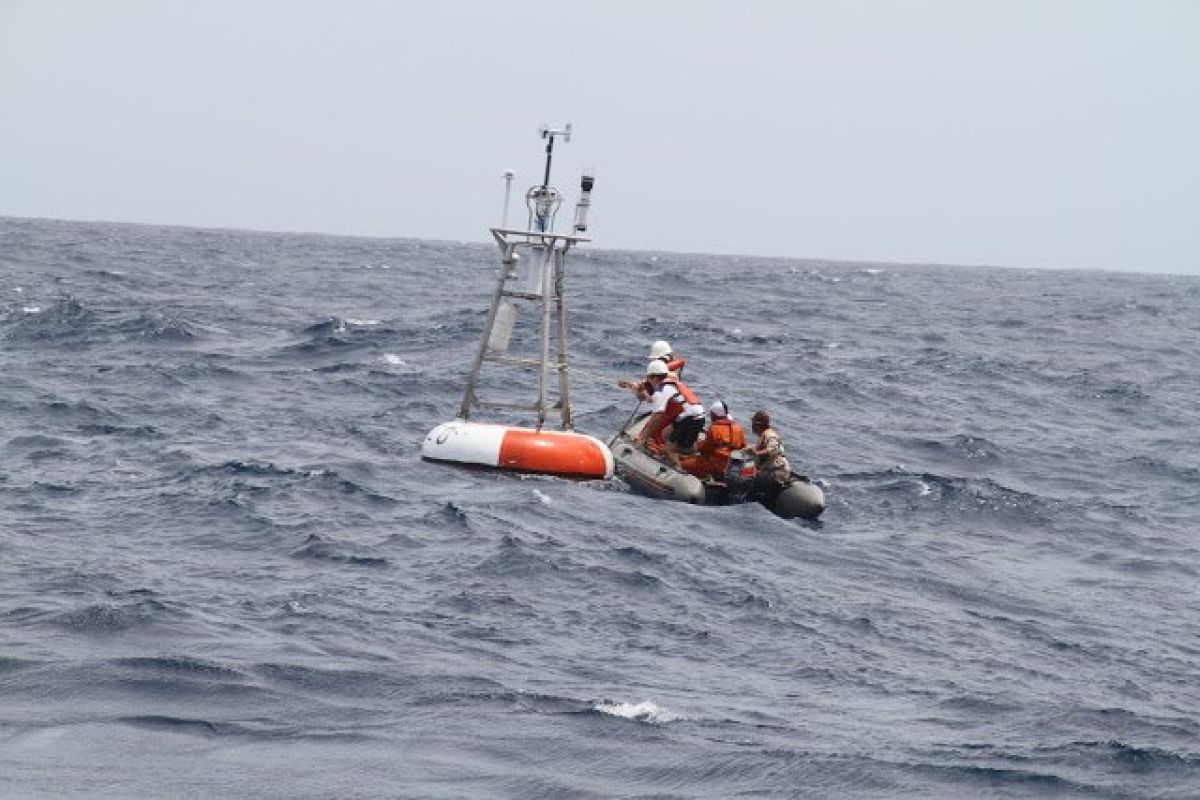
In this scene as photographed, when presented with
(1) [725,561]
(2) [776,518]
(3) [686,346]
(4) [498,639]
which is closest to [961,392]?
(3) [686,346]

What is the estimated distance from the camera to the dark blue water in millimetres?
10383

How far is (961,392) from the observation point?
3478 centimetres

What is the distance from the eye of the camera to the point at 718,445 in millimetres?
20344

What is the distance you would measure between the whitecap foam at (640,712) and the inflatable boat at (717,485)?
27.3 ft

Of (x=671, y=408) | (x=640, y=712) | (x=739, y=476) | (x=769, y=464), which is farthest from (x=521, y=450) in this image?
(x=640, y=712)

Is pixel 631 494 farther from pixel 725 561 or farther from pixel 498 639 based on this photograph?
pixel 498 639

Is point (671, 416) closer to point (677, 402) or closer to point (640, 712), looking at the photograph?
point (677, 402)

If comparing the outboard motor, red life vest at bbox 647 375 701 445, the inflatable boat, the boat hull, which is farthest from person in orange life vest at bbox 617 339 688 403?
the outboard motor

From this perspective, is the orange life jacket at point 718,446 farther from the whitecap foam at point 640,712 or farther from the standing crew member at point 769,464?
the whitecap foam at point 640,712

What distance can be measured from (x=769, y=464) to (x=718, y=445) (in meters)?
0.82

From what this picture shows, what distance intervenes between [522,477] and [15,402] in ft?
31.0

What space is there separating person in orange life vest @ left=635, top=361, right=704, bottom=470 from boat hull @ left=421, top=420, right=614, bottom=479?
1.07 meters

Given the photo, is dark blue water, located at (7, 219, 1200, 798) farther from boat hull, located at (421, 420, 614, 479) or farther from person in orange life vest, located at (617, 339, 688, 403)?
person in orange life vest, located at (617, 339, 688, 403)

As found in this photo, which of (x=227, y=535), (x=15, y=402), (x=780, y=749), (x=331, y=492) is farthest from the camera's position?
(x=15, y=402)
